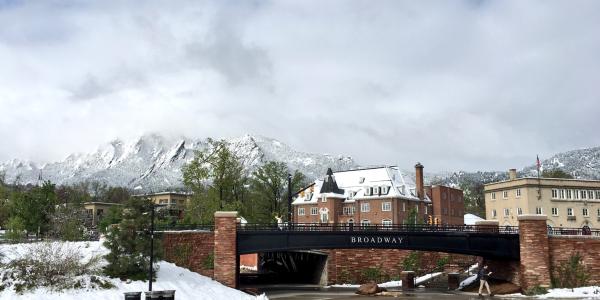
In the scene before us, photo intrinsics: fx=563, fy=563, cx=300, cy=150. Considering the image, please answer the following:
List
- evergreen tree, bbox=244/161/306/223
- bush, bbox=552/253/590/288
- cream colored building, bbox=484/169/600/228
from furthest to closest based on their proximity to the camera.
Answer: cream colored building, bbox=484/169/600/228 < evergreen tree, bbox=244/161/306/223 < bush, bbox=552/253/590/288

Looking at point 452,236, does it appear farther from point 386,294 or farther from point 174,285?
point 174,285

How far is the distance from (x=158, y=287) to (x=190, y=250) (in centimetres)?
790

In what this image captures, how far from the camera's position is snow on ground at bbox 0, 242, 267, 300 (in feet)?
98.8

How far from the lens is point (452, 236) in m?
45.0

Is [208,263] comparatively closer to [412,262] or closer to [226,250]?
[226,250]

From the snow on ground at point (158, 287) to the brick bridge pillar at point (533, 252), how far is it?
2087cm

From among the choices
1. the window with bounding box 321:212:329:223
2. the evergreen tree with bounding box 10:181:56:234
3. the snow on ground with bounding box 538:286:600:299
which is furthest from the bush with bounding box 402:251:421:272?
the evergreen tree with bounding box 10:181:56:234

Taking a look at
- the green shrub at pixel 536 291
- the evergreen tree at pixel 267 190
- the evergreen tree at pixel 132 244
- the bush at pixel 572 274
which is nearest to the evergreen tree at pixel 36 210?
the evergreen tree at pixel 132 244

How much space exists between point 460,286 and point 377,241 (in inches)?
357

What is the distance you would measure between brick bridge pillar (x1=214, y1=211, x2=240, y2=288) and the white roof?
143ft

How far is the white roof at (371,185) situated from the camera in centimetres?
8375

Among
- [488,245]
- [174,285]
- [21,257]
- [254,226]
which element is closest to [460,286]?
[488,245]

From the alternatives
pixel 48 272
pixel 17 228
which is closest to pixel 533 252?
pixel 48 272

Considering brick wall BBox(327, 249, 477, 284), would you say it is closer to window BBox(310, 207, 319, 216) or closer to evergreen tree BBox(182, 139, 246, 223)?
evergreen tree BBox(182, 139, 246, 223)
